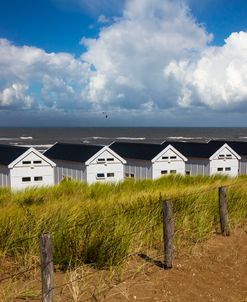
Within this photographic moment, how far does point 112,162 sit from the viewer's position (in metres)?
33.6

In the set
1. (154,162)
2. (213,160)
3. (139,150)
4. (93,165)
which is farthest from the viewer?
(139,150)

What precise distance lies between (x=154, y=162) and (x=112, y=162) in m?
3.95

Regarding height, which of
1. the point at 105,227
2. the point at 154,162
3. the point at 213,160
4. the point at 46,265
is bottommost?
the point at 213,160

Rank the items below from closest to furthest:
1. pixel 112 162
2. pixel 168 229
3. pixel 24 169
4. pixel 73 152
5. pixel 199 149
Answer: pixel 168 229 → pixel 24 169 → pixel 112 162 → pixel 73 152 → pixel 199 149

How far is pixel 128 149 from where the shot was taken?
39531mm

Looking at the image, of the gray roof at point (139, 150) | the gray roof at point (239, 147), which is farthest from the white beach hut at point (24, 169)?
the gray roof at point (239, 147)

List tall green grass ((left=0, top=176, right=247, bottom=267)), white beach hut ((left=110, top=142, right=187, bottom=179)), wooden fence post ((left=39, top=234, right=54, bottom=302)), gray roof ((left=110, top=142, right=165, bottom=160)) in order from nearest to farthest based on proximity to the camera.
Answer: wooden fence post ((left=39, top=234, right=54, bottom=302)) < tall green grass ((left=0, top=176, right=247, bottom=267)) < white beach hut ((left=110, top=142, right=187, bottom=179)) < gray roof ((left=110, top=142, right=165, bottom=160))

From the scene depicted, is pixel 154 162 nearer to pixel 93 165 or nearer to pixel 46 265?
pixel 93 165

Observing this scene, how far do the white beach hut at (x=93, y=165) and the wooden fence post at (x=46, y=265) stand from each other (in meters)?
26.5

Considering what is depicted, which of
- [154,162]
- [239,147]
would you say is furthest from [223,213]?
[239,147]

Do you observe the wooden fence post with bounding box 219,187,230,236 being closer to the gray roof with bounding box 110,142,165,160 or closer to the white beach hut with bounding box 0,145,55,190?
the white beach hut with bounding box 0,145,55,190

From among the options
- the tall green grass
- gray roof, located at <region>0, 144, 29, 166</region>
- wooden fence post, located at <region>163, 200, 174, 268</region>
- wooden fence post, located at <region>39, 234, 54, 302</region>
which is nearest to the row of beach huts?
gray roof, located at <region>0, 144, 29, 166</region>

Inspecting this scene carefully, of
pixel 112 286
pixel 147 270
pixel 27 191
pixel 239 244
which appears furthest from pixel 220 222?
pixel 27 191

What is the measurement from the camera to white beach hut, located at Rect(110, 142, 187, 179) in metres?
35.5
